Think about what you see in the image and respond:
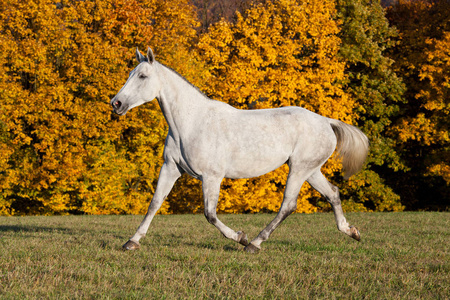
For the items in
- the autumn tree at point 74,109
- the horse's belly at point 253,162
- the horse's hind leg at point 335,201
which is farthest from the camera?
the autumn tree at point 74,109

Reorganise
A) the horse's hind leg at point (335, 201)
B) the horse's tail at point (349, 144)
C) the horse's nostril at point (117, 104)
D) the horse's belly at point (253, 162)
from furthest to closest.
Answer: the horse's tail at point (349, 144)
the horse's hind leg at point (335, 201)
the horse's belly at point (253, 162)
the horse's nostril at point (117, 104)

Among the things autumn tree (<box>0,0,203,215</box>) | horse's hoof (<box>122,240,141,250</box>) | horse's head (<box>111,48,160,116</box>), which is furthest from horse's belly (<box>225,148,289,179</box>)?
autumn tree (<box>0,0,203,215</box>)

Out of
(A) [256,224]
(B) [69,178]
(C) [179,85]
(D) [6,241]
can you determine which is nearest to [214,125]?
(C) [179,85]

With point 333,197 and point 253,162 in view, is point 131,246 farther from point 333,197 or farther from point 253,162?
point 333,197

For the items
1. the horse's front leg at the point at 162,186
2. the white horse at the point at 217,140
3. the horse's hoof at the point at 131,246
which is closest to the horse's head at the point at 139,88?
the white horse at the point at 217,140

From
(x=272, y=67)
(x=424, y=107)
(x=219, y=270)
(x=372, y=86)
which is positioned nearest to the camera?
(x=219, y=270)

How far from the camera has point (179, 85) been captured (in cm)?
707

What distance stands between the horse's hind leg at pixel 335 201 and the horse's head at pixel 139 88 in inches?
Answer: 109

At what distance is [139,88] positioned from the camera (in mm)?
6777

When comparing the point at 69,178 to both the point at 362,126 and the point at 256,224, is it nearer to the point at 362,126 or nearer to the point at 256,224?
the point at 256,224

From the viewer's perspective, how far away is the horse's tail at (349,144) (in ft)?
26.0

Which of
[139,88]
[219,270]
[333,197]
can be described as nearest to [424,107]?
[333,197]

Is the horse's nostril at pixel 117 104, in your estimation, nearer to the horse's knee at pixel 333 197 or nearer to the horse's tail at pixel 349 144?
the horse's tail at pixel 349 144

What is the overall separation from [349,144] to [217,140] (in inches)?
94.0
